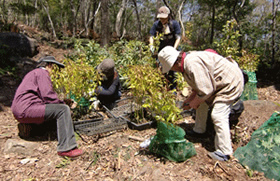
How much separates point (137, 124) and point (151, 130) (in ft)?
0.89

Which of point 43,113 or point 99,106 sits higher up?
point 43,113

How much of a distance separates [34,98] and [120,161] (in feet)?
5.14

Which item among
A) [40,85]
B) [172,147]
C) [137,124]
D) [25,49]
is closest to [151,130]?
[137,124]

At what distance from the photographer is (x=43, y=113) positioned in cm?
299

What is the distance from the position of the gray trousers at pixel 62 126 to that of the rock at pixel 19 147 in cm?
51

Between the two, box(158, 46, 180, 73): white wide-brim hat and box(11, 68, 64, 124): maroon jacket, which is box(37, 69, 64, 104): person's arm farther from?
box(158, 46, 180, 73): white wide-brim hat

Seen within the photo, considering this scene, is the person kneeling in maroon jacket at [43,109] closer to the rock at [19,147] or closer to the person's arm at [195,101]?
the rock at [19,147]

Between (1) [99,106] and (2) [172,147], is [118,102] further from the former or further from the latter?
(2) [172,147]

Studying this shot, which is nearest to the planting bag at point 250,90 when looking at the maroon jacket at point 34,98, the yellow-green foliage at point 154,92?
the yellow-green foliage at point 154,92

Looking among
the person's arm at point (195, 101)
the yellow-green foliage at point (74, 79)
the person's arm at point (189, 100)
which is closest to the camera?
the person's arm at point (195, 101)

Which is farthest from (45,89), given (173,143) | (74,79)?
(173,143)

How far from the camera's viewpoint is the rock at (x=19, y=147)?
9.96 ft

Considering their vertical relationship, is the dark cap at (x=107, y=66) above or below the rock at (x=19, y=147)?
above

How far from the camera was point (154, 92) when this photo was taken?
2.88 metres
